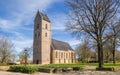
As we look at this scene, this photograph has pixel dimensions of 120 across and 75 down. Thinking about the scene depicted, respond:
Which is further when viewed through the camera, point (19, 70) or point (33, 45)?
point (33, 45)

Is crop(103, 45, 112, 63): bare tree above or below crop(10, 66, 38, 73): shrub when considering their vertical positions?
above

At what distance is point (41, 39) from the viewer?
7869 centimetres

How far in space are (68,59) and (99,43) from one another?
71.0 metres

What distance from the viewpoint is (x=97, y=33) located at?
3127 centimetres

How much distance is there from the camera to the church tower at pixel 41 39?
7762cm

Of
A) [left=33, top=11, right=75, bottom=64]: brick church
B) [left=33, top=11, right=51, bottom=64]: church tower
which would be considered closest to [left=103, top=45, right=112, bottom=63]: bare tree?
[left=33, top=11, right=75, bottom=64]: brick church

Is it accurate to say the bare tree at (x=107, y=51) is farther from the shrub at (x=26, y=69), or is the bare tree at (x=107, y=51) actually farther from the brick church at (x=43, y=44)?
the shrub at (x=26, y=69)

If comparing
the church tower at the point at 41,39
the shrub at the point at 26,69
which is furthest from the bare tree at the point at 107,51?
the shrub at the point at 26,69

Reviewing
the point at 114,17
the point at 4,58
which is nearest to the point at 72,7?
the point at 114,17

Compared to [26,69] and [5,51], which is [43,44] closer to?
[5,51]

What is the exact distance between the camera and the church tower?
7762 centimetres

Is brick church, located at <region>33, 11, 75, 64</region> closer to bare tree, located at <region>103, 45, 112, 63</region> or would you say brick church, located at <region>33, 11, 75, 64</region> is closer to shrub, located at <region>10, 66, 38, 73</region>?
bare tree, located at <region>103, 45, 112, 63</region>

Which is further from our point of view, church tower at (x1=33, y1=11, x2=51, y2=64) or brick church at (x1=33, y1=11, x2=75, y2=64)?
brick church at (x1=33, y1=11, x2=75, y2=64)

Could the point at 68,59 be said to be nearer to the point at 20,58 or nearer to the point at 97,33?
the point at 20,58
